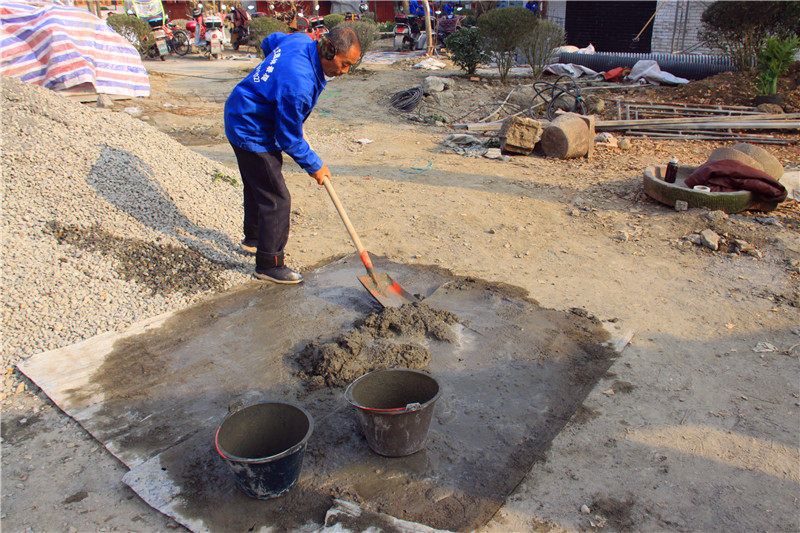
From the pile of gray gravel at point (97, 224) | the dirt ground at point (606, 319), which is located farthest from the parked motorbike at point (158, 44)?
the pile of gray gravel at point (97, 224)

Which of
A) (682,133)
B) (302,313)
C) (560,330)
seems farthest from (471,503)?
→ (682,133)

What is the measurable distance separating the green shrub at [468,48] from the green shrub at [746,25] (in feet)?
14.5

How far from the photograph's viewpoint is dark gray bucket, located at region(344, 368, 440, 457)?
2232mm

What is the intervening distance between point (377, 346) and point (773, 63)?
31.6 ft

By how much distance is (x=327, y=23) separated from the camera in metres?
19.1

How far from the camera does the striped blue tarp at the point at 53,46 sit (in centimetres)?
848

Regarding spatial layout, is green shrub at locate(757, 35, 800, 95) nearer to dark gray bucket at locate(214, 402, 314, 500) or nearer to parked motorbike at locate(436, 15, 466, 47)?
parked motorbike at locate(436, 15, 466, 47)

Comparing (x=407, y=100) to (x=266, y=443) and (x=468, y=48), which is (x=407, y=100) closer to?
(x=468, y=48)

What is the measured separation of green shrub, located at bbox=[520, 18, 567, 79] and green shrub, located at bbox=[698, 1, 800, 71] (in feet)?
9.15

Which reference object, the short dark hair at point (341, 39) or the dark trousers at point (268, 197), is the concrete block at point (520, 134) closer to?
the dark trousers at point (268, 197)

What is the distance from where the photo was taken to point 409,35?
A: 1877 cm

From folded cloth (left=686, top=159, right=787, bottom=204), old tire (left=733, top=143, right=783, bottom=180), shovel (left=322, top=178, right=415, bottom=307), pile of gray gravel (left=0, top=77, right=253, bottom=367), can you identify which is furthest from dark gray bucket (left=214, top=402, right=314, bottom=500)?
old tire (left=733, top=143, right=783, bottom=180)

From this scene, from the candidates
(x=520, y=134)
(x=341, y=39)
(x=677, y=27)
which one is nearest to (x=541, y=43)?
(x=677, y=27)

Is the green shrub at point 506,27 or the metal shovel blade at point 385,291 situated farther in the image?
the green shrub at point 506,27
